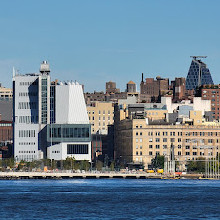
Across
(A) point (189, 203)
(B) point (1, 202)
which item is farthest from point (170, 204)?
(B) point (1, 202)

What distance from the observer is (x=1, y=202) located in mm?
188375

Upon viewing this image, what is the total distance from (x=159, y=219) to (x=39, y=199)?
47899 mm

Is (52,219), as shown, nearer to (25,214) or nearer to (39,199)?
(25,214)

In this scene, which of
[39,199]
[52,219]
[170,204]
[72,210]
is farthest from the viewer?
[39,199]

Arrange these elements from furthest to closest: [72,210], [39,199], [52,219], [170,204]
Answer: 1. [39,199]
2. [170,204]
3. [72,210]
4. [52,219]

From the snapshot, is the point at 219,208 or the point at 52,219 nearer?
the point at 52,219

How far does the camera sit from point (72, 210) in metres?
170

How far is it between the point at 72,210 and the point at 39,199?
28654 millimetres

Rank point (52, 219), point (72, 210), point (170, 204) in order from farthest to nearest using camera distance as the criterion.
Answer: point (170, 204), point (72, 210), point (52, 219)

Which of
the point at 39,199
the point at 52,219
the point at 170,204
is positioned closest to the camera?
the point at 52,219

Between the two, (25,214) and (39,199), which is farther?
(39,199)

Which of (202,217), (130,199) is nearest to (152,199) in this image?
(130,199)

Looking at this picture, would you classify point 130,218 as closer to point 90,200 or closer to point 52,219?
point 52,219

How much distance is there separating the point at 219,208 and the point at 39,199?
38.0m
